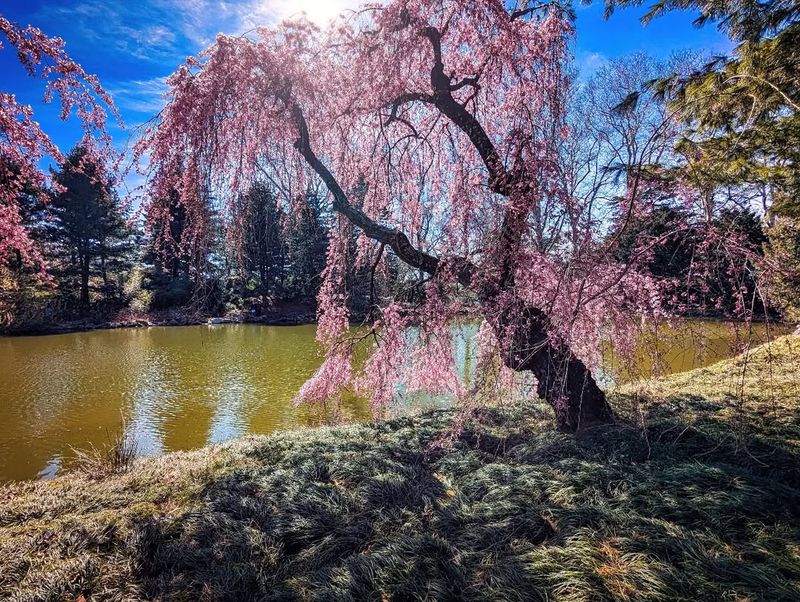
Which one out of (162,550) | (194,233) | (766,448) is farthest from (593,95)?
(162,550)

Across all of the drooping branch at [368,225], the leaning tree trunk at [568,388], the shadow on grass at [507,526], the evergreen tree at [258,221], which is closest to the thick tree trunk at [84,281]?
the evergreen tree at [258,221]

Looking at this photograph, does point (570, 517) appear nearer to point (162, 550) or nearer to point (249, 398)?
point (162, 550)

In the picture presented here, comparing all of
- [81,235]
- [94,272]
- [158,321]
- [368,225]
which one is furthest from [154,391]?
[94,272]

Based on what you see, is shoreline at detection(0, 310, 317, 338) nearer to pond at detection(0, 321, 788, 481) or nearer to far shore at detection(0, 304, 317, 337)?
far shore at detection(0, 304, 317, 337)

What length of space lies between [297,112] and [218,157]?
0.99 metres

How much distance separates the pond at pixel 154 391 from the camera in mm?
6391

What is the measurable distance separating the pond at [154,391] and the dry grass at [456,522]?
2.66 feet

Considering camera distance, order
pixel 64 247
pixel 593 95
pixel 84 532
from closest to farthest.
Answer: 1. pixel 84 532
2. pixel 593 95
3. pixel 64 247

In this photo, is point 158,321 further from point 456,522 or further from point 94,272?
point 456,522

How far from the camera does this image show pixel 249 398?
30.8ft

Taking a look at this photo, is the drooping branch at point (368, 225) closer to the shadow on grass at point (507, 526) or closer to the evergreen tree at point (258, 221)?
the evergreen tree at point (258, 221)

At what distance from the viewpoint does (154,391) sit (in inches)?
389

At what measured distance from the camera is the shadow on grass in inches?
75.7

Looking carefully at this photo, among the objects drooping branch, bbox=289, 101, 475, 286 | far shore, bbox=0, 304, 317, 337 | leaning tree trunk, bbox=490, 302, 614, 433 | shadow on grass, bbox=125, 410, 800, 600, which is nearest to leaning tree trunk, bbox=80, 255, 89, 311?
far shore, bbox=0, 304, 317, 337
